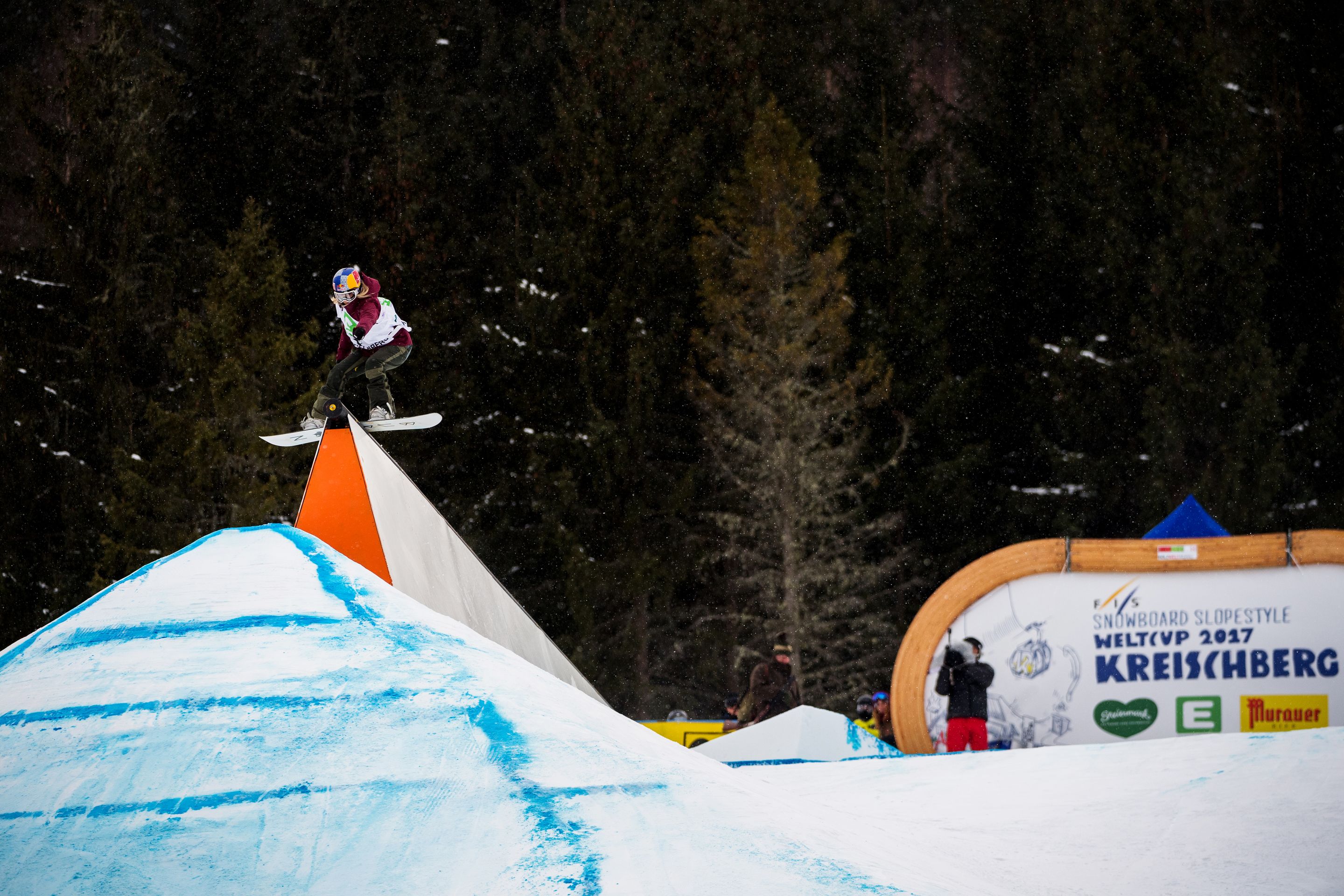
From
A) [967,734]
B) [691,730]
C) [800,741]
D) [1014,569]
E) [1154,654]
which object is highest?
[1014,569]

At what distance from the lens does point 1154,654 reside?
31.4 ft

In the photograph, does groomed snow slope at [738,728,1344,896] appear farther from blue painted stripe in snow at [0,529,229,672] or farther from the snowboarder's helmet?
the snowboarder's helmet

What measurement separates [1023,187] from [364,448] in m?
22.5

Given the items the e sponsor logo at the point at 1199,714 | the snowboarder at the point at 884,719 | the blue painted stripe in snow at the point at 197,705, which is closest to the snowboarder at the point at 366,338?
the blue painted stripe in snow at the point at 197,705

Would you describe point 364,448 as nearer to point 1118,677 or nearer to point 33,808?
point 33,808

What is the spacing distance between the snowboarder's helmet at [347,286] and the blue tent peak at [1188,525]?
7.27 meters

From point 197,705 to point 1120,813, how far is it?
2.49 m

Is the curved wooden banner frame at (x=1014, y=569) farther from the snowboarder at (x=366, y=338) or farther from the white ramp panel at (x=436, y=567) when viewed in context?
the snowboarder at (x=366, y=338)

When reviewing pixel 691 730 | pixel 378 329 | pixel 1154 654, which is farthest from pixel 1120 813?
pixel 691 730

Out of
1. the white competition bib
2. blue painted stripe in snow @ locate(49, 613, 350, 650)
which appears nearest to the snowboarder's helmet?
the white competition bib

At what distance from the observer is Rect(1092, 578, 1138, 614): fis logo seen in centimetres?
963

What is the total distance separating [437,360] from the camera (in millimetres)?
24203

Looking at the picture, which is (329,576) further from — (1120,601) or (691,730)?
(691,730)

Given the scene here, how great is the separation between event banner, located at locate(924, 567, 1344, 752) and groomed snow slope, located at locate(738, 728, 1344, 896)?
16.7 ft
